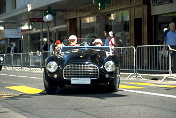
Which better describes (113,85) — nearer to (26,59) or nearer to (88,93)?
(88,93)

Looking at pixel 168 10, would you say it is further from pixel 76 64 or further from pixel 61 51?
pixel 76 64

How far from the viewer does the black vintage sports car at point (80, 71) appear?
Answer: 350 inches

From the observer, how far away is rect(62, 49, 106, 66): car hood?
9.00m

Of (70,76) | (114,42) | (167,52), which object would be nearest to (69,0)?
(114,42)

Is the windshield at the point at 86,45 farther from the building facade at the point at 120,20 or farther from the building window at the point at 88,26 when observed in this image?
the building window at the point at 88,26

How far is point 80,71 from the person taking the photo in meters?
8.90

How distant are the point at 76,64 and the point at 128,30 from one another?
45.6 ft

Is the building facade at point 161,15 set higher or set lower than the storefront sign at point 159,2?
lower

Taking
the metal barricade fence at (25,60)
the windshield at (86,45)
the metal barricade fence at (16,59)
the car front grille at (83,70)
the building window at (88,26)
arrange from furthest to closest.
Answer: the building window at (88,26)
the metal barricade fence at (16,59)
the metal barricade fence at (25,60)
the windshield at (86,45)
the car front grille at (83,70)

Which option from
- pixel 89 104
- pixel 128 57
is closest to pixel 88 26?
pixel 128 57

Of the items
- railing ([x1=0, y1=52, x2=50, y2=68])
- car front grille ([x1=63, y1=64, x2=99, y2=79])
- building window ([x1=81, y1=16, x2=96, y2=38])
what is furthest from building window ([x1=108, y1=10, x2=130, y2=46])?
car front grille ([x1=63, y1=64, x2=99, y2=79])

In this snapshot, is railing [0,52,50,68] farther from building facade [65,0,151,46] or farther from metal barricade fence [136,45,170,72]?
metal barricade fence [136,45,170,72]

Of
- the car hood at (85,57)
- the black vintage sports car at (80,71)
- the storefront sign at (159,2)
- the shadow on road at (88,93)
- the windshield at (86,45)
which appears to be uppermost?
the storefront sign at (159,2)

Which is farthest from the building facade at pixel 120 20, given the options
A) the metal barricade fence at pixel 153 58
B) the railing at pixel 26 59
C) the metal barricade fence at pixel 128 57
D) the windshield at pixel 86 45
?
the windshield at pixel 86 45
